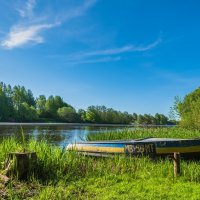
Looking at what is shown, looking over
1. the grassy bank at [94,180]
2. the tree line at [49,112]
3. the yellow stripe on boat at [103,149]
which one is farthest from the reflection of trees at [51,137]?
the tree line at [49,112]

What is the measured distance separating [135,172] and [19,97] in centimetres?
11133

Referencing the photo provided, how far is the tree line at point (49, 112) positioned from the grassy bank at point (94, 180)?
90481 mm

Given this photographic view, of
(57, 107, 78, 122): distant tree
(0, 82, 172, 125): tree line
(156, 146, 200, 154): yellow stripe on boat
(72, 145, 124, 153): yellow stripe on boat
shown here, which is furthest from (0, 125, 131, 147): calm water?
(57, 107, 78, 122): distant tree

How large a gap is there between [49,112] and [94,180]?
11646cm

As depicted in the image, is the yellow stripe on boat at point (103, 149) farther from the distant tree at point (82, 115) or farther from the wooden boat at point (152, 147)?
the distant tree at point (82, 115)

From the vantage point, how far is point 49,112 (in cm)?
12444

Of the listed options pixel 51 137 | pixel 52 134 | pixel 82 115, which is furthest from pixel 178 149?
pixel 82 115

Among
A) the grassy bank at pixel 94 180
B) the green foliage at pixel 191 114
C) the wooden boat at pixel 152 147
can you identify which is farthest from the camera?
the green foliage at pixel 191 114

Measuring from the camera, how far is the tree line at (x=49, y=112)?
103 metres

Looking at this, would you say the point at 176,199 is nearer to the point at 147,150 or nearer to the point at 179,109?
the point at 147,150

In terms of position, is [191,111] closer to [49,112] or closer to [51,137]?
[51,137]

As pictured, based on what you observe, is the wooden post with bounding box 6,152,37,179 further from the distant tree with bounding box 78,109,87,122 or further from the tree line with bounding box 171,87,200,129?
the distant tree with bounding box 78,109,87,122

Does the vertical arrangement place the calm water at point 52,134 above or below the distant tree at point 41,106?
below

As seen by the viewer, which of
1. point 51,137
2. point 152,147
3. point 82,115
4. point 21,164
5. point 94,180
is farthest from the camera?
point 82,115
